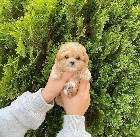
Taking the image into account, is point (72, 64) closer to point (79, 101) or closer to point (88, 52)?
point (79, 101)

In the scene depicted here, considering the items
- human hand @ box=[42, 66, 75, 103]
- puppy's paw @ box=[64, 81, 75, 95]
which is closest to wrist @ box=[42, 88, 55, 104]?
human hand @ box=[42, 66, 75, 103]

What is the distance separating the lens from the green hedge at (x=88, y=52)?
223 centimetres

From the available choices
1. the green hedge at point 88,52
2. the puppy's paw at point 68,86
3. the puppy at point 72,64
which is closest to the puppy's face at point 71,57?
the puppy at point 72,64

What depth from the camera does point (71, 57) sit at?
1.88 metres

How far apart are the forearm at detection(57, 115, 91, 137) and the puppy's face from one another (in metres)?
0.37

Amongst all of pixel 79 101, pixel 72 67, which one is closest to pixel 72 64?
pixel 72 67

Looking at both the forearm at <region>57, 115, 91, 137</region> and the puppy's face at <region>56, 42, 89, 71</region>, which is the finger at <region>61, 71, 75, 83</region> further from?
the forearm at <region>57, 115, 91, 137</region>

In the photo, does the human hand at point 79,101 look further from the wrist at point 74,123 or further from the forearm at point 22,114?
the forearm at point 22,114

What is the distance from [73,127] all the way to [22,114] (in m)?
0.40

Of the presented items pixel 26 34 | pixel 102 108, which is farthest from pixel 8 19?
pixel 102 108

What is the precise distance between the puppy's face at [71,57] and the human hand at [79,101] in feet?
0.60

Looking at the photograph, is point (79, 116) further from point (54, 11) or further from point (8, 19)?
point (8, 19)

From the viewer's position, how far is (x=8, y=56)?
93.4 inches

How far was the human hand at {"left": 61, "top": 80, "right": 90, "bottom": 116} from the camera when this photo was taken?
1923mm
